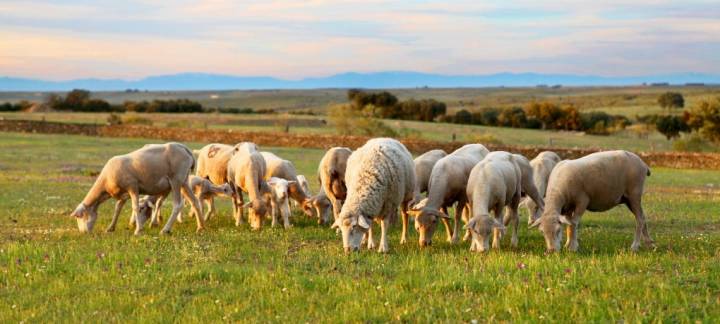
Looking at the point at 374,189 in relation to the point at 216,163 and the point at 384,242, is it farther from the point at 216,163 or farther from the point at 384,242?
the point at 216,163

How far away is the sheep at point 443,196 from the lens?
1551cm

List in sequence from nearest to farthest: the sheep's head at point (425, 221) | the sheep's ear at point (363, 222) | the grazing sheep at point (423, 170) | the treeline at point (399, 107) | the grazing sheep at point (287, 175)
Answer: the sheep's ear at point (363, 222) → the sheep's head at point (425, 221) → the grazing sheep at point (423, 170) → the grazing sheep at point (287, 175) → the treeline at point (399, 107)

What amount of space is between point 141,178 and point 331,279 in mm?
7800

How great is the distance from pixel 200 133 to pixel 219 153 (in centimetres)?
4603

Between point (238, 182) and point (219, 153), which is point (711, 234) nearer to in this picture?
point (238, 182)

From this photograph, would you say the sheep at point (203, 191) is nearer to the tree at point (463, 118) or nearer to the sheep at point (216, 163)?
the sheep at point (216, 163)

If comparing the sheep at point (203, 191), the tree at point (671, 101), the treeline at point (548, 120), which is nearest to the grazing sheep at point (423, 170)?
the sheep at point (203, 191)

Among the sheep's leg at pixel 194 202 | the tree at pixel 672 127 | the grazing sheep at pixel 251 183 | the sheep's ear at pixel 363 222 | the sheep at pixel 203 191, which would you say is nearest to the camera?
the sheep's ear at pixel 363 222

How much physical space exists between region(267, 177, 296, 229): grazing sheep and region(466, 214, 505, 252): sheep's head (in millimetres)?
5720

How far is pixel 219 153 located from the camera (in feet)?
74.6

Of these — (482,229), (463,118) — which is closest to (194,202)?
(482,229)

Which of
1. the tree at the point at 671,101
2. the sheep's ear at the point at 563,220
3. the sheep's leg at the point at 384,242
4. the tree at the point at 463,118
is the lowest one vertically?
the tree at the point at 463,118

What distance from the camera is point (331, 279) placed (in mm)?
11172

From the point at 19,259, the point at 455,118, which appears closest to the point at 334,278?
the point at 19,259
